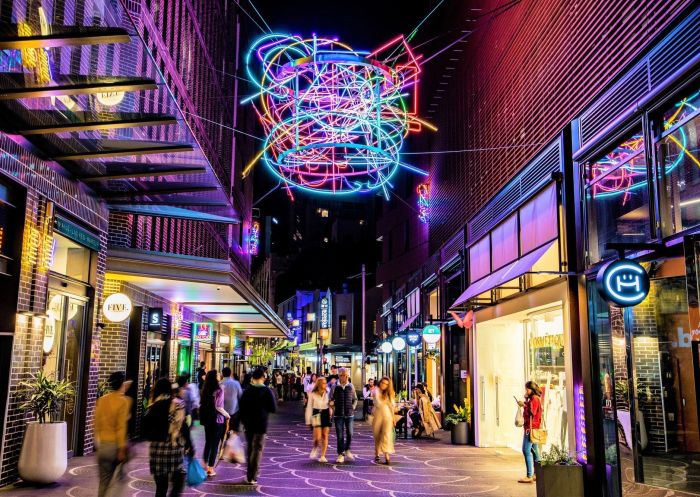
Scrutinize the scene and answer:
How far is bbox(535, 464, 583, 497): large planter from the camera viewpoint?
9430 mm

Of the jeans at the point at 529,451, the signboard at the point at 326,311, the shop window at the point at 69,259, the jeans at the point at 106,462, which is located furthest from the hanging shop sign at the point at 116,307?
the signboard at the point at 326,311

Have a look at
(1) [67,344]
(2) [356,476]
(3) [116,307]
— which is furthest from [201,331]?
(2) [356,476]

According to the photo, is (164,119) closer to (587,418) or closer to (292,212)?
(587,418)

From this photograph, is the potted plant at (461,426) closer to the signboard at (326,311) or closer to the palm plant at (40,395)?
the palm plant at (40,395)

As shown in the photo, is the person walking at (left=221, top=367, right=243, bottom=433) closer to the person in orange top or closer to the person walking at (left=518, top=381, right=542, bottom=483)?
the person in orange top

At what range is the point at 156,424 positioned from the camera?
7.89m

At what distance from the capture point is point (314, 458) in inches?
592

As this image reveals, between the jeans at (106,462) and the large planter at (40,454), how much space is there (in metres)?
3.05

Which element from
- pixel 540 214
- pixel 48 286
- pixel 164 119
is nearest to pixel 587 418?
Answer: pixel 540 214

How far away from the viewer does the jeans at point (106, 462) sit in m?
7.87

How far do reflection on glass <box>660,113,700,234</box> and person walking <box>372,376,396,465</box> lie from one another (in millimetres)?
7887

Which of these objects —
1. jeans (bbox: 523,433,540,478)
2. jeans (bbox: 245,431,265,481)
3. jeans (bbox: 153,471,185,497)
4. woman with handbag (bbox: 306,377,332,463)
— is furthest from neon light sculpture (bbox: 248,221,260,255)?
jeans (bbox: 153,471,185,497)

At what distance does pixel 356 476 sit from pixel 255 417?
276 cm

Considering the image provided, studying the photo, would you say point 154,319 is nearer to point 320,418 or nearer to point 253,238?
point 320,418
